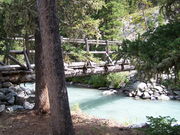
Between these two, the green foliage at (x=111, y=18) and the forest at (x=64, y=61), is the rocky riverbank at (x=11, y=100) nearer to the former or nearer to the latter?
the forest at (x=64, y=61)

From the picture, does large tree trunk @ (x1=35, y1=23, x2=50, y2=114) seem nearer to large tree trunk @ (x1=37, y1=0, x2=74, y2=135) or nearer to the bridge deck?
the bridge deck

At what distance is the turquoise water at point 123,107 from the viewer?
A: 1013 cm

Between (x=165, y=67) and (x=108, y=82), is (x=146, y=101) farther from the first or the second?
(x=165, y=67)

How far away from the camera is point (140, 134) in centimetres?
502

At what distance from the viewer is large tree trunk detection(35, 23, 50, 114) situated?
5859mm

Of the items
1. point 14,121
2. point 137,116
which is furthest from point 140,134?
point 137,116

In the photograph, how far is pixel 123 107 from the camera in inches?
467

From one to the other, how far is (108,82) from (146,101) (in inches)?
168

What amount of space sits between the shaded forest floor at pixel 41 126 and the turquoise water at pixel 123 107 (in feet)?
11.6

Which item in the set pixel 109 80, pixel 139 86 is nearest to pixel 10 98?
pixel 139 86

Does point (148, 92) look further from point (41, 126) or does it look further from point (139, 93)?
point (41, 126)

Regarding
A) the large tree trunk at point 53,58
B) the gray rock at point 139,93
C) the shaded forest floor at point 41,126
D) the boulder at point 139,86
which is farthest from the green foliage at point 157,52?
the boulder at point 139,86

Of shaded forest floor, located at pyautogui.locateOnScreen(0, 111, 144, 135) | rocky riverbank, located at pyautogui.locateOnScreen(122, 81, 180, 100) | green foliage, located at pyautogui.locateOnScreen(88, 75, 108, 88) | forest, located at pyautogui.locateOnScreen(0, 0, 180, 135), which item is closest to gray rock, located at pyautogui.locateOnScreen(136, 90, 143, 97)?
rocky riverbank, located at pyautogui.locateOnScreen(122, 81, 180, 100)

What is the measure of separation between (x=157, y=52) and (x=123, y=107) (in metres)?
8.60
